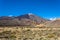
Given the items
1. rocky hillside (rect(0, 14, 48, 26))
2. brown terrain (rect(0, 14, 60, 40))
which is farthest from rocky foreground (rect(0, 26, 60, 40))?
rocky hillside (rect(0, 14, 48, 26))

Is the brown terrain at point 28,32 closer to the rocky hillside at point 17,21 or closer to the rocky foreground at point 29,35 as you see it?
the rocky foreground at point 29,35

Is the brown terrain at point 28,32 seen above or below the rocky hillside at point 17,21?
below

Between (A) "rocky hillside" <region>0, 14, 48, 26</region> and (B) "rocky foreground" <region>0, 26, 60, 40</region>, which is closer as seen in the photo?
(B) "rocky foreground" <region>0, 26, 60, 40</region>

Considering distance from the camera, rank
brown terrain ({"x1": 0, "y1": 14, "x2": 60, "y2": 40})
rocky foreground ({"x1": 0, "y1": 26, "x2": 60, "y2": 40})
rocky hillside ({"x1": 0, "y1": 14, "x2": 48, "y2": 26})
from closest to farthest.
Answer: rocky foreground ({"x1": 0, "y1": 26, "x2": 60, "y2": 40}), brown terrain ({"x1": 0, "y1": 14, "x2": 60, "y2": 40}), rocky hillside ({"x1": 0, "y1": 14, "x2": 48, "y2": 26})

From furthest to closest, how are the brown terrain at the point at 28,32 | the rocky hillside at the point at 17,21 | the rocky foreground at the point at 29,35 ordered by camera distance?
the rocky hillside at the point at 17,21 → the brown terrain at the point at 28,32 → the rocky foreground at the point at 29,35

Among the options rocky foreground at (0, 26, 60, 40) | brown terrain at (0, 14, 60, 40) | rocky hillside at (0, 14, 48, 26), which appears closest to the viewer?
rocky foreground at (0, 26, 60, 40)

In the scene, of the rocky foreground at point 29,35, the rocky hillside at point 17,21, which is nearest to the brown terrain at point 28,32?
the rocky foreground at point 29,35

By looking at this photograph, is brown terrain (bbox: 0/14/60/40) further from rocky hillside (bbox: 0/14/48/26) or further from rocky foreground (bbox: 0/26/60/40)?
rocky hillside (bbox: 0/14/48/26)

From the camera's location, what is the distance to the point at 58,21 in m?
115

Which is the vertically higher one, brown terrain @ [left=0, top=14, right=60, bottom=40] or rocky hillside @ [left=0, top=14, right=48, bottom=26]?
rocky hillside @ [left=0, top=14, right=48, bottom=26]

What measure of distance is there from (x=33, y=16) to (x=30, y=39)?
130m

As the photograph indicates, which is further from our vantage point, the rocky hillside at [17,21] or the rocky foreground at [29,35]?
the rocky hillside at [17,21]

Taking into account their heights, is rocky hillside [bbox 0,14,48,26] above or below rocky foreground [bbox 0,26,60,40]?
above

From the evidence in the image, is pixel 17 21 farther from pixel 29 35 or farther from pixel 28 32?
pixel 29 35
